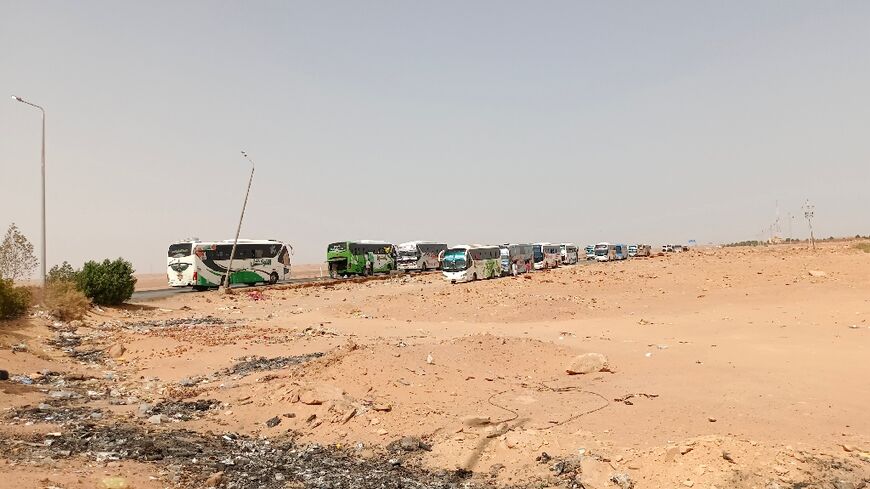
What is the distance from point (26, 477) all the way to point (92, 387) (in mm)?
7642

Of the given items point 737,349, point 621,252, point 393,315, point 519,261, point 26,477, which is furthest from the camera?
point 621,252

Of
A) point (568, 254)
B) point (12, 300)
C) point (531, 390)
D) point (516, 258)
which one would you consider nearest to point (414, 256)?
point (516, 258)

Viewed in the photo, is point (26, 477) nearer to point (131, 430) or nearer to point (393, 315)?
point (131, 430)

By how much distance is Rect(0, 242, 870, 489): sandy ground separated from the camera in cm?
711

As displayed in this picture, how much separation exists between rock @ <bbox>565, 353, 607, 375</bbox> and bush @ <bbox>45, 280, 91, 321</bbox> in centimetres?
2081

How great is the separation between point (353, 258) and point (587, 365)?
41.9m

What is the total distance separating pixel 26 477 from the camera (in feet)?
19.9

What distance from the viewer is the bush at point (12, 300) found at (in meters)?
19.1

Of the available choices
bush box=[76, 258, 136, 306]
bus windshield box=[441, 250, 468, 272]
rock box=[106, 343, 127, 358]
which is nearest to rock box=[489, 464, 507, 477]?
rock box=[106, 343, 127, 358]

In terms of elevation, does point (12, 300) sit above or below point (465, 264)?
below

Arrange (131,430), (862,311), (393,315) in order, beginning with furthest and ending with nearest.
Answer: (393,315)
(862,311)
(131,430)

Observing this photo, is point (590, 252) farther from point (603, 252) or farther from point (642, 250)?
point (642, 250)

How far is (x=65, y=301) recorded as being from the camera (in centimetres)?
2317

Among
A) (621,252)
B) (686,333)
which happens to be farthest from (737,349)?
(621,252)
